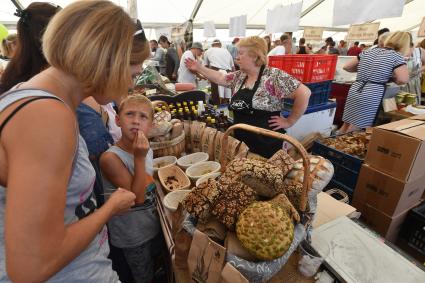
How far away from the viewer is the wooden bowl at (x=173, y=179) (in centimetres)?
140

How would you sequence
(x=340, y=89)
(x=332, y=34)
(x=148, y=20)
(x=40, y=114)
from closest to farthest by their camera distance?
(x=40, y=114), (x=340, y=89), (x=148, y=20), (x=332, y=34)

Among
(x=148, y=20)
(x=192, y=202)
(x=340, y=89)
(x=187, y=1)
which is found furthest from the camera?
(x=148, y=20)

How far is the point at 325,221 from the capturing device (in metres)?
1.21

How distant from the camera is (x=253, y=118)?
6.56 feet

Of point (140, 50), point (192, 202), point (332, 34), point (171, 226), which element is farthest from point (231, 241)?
point (332, 34)

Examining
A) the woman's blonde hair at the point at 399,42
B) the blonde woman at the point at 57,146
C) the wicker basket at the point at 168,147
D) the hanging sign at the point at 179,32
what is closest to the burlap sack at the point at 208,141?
the wicker basket at the point at 168,147

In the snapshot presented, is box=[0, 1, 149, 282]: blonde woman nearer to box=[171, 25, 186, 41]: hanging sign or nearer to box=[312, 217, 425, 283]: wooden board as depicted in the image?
box=[312, 217, 425, 283]: wooden board

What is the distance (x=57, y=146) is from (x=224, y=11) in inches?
393

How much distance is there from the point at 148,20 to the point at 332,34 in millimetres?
12049

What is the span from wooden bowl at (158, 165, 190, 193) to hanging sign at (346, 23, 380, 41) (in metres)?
4.40

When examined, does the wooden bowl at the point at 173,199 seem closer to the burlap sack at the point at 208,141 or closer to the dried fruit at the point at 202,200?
the dried fruit at the point at 202,200

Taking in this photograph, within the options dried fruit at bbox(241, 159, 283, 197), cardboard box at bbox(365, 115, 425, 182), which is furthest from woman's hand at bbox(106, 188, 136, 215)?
cardboard box at bbox(365, 115, 425, 182)

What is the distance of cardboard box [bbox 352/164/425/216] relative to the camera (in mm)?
1696

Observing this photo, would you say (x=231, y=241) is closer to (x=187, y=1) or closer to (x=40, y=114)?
(x=40, y=114)
